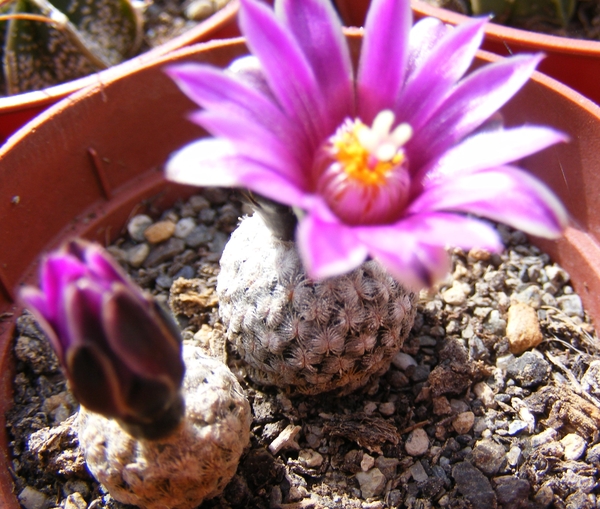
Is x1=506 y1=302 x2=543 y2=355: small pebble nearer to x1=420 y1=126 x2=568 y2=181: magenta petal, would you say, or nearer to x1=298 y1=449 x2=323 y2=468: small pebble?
x1=298 y1=449 x2=323 y2=468: small pebble

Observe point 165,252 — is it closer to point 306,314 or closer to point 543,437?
point 306,314

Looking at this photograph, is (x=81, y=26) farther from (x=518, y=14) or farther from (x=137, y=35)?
(x=518, y=14)

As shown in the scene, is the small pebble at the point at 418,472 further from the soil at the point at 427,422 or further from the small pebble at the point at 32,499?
the small pebble at the point at 32,499

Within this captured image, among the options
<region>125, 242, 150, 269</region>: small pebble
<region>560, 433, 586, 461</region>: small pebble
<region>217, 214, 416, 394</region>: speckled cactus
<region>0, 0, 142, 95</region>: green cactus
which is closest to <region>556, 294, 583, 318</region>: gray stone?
<region>560, 433, 586, 461</region>: small pebble

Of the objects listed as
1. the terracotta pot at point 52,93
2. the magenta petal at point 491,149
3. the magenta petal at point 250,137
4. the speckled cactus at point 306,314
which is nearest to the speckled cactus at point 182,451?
the speckled cactus at point 306,314

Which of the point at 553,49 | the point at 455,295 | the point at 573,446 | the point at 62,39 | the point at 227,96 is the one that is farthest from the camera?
the point at 62,39

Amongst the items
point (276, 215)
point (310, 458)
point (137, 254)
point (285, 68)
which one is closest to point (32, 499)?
point (310, 458)
